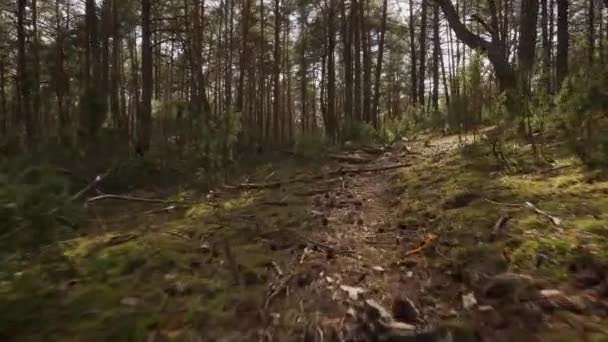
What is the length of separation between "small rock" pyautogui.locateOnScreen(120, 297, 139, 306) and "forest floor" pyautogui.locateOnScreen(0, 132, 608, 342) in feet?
0.08

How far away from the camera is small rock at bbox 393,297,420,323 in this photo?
2693 mm

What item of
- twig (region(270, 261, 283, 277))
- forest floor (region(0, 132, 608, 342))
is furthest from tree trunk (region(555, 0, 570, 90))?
twig (region(270, 261, 283, 277))

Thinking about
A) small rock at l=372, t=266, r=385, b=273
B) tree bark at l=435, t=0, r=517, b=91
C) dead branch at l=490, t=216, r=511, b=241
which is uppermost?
tree bark at l=435, t=0, r=517, b=91

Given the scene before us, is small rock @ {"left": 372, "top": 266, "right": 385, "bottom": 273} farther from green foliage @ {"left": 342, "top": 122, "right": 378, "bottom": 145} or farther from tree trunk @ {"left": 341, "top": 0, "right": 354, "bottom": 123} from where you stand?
tree trunk @ {"left": 341, "top": 0, "right": 354, "bottom": 123}

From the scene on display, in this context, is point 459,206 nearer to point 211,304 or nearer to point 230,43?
point 211,304

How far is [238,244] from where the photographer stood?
423 cm

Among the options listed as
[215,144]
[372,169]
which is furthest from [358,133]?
[215,144]

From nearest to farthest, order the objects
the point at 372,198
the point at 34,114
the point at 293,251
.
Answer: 1. the point at 293,251
2. the point at 372,198
3. the point at 34,114

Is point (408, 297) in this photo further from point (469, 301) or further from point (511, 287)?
point (511, 287)

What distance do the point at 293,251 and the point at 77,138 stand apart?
7.31m

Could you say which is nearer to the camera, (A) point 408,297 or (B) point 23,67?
(A) point 408,297

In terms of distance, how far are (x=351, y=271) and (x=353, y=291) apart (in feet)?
1.24

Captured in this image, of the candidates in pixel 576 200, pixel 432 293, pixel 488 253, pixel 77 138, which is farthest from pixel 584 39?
pixel 77 138

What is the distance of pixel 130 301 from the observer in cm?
305
